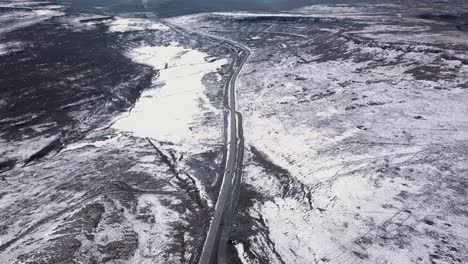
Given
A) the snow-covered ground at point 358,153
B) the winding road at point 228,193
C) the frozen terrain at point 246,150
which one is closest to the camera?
the snow-covered ground at point 358,153

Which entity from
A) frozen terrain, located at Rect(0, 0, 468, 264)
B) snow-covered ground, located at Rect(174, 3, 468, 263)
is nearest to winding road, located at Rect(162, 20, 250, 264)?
frozen terrain, located at Rect(0, 0, 468, 264)

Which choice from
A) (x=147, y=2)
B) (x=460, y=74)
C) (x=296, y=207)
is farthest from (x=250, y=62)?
(x=147, y=2)

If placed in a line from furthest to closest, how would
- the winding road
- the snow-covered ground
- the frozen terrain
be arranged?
the frozen terrain < the winding road < the snow-covered ground

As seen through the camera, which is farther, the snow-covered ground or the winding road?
the winding road

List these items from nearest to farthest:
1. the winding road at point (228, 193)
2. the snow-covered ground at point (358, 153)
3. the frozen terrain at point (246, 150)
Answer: the snow-covered ground at point (358, 153)
the winding road at point (228, 193)
the frozen terrain at point (246, 150)

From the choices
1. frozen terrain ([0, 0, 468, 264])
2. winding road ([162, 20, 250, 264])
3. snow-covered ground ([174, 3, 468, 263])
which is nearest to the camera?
snow-covered ground ([174, 3, 468, 263])

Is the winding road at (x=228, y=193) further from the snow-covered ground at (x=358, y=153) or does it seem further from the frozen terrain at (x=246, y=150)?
the snow-covered ground at (x=358, y=153)

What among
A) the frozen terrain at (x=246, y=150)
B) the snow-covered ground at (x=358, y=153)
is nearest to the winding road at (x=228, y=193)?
the frozen terrain at (x=246, y=150)

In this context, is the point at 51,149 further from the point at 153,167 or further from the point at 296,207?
the point at 296,207

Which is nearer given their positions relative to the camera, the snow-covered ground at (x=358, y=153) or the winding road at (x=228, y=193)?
the snow-covered ground at (x=358, y=153)

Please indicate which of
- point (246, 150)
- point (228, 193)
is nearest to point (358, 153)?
point (246, 150)

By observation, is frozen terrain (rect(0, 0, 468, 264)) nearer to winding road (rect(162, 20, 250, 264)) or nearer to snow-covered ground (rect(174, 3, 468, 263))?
snow-covered ground (rect(174, 3, 468, 263))
